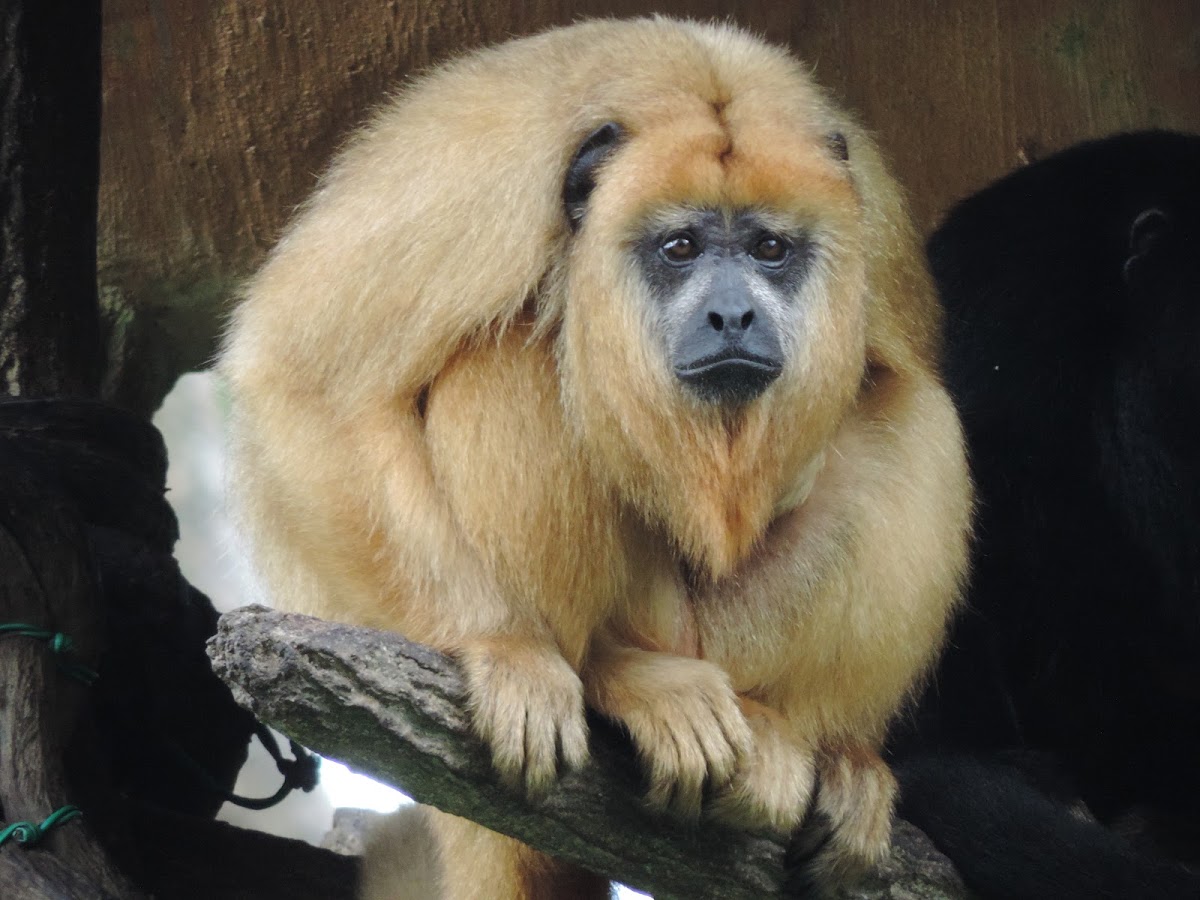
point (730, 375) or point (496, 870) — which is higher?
point (730, 375)

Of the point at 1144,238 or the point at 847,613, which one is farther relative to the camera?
the point at 1144,238

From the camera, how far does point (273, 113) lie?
452 cm

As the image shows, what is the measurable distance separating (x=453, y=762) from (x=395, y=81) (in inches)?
101

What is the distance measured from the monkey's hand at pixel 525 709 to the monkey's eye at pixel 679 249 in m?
0.73

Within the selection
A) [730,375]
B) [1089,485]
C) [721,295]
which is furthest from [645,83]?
[1089,485]

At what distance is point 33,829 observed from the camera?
3.04 meters

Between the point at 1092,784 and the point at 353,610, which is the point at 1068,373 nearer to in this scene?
the point at 1092,784

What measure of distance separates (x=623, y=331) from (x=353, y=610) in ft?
2.45

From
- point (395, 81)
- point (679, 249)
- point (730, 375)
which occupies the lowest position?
point (730, 375)

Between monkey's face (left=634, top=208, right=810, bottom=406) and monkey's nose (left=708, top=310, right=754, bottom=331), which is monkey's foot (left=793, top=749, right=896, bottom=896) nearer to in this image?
monkey's face (left=634, top=208, right=810, bottom=406)

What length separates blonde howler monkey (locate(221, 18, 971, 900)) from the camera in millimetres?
2715

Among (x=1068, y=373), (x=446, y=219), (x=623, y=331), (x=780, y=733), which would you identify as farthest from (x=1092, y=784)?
(x=446, y=219)

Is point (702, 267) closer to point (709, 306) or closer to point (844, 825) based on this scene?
point (709, 306)

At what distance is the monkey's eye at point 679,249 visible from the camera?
2736mm
